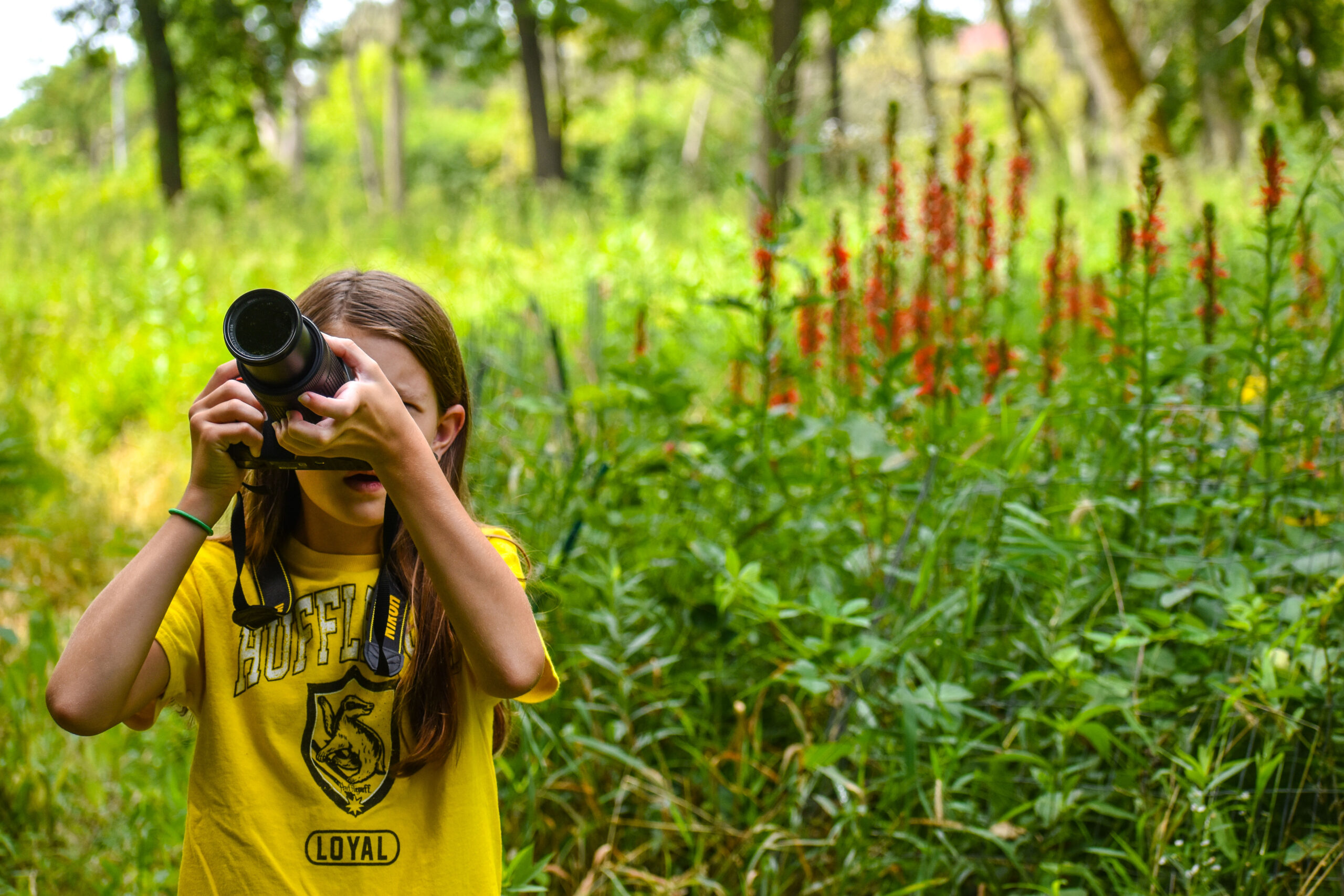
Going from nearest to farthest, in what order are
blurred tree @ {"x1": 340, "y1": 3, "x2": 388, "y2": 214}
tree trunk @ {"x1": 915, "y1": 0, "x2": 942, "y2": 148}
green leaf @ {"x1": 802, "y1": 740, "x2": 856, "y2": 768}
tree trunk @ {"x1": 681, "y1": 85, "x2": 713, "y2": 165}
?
1. green leaf @ {"x1": 802, "y1": 740, "x2": 856, "y2": 768}
2. tree trunk @ {"x1": 915, "y1": 0, "x2": 942, "y2": 148}
3. blurred tree @ {"x1": 340, "y1": 3, "x2": 388, "y2": 214}
4. tree trunk @ {"x1": 681, "y1": 85, "x2": 713, "y2": 165}

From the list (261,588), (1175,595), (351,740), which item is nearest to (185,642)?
(261,588)

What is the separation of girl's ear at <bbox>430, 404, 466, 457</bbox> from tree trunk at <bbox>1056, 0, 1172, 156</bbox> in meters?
5.59

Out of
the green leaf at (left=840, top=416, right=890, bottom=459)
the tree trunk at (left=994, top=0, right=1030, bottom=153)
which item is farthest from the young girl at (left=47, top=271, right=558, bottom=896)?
the tree trunk at (left=994, top=0, right=1030, bottom=153)

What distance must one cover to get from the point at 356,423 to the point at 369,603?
31cm

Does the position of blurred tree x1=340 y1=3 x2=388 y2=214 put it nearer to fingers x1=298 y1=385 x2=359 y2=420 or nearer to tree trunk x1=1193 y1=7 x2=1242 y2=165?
tree trunk x1=1193 y1=7 x2=1242 y2=165

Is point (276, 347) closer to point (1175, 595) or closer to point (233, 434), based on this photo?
point (233, 434)

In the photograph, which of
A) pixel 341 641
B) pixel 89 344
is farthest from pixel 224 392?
pixel 89 344

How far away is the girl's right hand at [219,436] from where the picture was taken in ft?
3.18

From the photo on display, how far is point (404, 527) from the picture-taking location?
118 cm

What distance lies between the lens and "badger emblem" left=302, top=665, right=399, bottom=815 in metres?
1.12

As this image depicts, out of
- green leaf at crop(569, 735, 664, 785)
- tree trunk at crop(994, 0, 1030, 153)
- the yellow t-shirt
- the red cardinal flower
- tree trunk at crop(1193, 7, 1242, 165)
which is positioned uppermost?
tree trunk at crop(1193, 7, 1242, 165)

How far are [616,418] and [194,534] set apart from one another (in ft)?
6.16

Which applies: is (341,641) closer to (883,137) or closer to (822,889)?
(822,889)

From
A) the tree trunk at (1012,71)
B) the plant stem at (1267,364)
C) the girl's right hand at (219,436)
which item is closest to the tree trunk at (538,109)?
the tree trunk at (1012,71)
